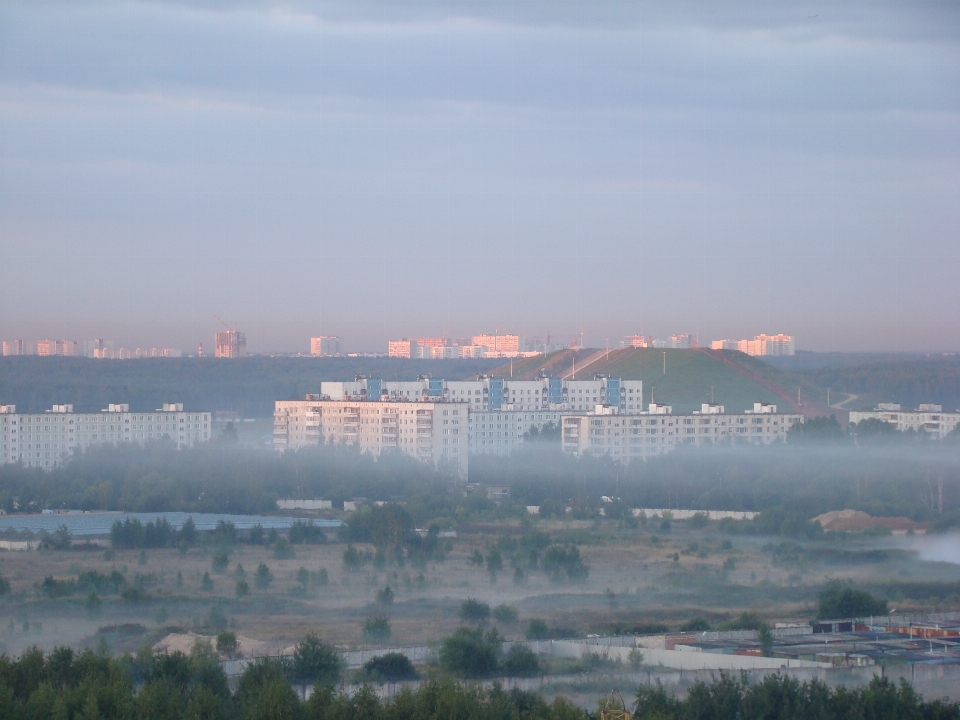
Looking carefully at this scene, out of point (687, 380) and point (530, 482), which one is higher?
point (687, 380)

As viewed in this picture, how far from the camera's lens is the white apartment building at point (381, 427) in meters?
35.4

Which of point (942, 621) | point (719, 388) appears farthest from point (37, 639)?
point (719, 388)

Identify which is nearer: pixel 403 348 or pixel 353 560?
pixel 353 560

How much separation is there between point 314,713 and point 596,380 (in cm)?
3533

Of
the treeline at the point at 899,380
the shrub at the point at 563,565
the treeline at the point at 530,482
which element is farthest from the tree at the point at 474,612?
the treeline at the point at 899,380

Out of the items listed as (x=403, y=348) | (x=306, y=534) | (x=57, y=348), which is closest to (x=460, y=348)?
(x=403, y=348)

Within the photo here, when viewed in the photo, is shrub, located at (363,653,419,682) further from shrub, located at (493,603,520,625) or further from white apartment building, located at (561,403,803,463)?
white apartment building, located at (561,403,803,463)

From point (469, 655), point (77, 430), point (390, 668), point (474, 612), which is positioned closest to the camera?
point (390, 668)

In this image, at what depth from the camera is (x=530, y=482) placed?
3159 cm

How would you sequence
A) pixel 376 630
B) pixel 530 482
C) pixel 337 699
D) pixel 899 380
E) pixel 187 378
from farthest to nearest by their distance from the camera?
pixel 187 378 < pixel 899 380 < pixel 530 482 < pixel 376 630 < pixel 337 699

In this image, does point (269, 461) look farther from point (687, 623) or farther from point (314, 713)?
point (314, 713)

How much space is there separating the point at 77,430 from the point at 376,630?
2337cm

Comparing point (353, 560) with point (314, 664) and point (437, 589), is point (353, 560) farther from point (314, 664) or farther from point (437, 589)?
point (314, 664)

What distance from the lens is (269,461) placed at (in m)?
34.1
